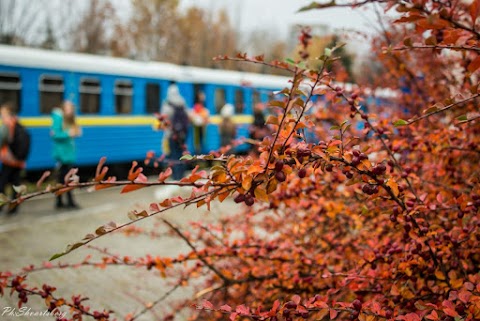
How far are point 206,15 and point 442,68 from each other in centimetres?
2981

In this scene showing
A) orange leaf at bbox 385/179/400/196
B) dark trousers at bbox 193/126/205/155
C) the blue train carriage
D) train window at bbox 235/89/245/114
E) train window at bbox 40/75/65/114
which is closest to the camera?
orange leaf at bbox 385/179/400/196

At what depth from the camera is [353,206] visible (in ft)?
10.1

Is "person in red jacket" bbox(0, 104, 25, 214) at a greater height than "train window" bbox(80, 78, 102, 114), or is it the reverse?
"train window" bbox(80, 78, 102, 114)

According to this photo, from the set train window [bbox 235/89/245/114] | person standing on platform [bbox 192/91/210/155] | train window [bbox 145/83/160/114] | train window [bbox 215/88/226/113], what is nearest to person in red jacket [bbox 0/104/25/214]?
person standing on platform [bbox 192/91/210/155]

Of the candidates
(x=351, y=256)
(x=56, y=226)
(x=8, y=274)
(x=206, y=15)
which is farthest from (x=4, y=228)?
(x=206, y=15)

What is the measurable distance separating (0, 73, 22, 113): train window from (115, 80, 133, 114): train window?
7.95 feet

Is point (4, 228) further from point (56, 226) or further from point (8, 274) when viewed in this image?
point (8, 274)

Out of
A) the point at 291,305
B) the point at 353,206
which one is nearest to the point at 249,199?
the point at 291,305

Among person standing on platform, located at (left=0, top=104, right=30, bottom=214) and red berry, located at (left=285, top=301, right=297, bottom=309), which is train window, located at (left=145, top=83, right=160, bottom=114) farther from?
red berry, located at (left=285, top=301, right=297, bottom=309)

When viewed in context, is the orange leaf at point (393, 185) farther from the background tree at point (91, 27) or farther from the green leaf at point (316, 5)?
the background tree at point (91, 27)

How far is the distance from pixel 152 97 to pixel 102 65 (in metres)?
1.72

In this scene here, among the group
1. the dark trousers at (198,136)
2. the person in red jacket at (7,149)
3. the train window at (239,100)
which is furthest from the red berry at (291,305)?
the train window at (239,100)

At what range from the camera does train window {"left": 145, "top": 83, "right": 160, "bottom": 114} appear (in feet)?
40.3

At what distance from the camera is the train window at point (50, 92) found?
1009 cm
